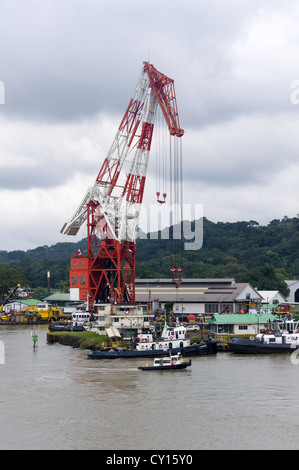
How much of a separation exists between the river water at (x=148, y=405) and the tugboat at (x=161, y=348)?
1.12 m

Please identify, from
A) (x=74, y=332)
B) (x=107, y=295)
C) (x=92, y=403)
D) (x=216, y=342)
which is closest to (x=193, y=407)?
(x=92, y=403)

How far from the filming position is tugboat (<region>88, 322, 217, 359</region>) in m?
49.6

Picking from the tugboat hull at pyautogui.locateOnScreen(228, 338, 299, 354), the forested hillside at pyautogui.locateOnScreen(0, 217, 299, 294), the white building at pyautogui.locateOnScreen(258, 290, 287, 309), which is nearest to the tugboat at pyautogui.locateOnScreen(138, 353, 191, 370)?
the tugboat hull at pyautogui.locateOnScreen(228, 338, 299, 354)

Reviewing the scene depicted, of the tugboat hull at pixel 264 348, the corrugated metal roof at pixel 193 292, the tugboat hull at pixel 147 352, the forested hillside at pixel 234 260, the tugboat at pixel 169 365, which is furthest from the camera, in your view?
the forested hillside at pixel 234 260

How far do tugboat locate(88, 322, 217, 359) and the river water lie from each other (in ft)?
3.68

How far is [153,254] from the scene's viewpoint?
7805 inches

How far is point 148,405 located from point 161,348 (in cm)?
1703

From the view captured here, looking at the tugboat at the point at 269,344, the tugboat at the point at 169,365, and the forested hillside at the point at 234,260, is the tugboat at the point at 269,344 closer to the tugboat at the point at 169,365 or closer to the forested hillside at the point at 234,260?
the tugboat at the point at 169,365

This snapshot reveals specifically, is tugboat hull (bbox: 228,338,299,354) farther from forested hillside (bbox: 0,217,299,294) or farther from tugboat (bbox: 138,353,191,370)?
forested hillside (bbox: 0,217,299,294)

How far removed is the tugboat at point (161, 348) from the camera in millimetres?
49625

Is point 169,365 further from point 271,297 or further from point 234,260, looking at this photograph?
point 234,260

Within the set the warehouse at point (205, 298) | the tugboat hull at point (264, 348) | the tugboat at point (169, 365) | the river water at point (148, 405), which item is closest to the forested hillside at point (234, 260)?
the warehouse at point (205, 298)

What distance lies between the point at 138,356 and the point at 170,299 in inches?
1340

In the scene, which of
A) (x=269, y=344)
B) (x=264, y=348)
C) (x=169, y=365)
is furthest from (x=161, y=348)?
(x=269, y=344)
